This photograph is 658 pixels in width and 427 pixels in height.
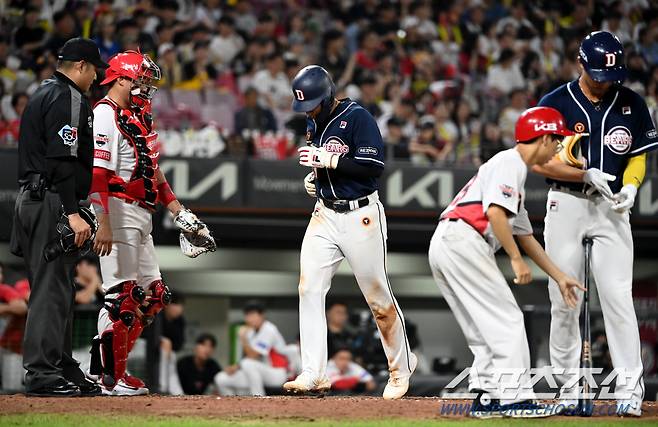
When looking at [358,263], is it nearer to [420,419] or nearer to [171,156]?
[420,419]

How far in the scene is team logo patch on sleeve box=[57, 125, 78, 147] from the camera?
21.3 ft

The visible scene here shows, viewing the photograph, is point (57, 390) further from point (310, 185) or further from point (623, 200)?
point (623, 200)

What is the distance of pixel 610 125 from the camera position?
664 cm

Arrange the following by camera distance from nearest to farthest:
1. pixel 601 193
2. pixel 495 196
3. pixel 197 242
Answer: pixel 495 196 → pixel 601 193 → pixel 197 242

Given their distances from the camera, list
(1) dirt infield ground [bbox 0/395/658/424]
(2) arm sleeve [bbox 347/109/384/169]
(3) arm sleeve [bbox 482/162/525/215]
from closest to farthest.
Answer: (3) arm sleeve [bbox 482/162/525/215], (1) dirt infield ground [bbox 0/395/658/424], (2) arm sleeve [bbox 347/109/384/169]

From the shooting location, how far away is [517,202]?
5.70 meters

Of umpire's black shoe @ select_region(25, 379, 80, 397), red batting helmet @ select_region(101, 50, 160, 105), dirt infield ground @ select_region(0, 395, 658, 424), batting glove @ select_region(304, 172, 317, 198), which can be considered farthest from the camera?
batting glove @ select_region(304, 172, 317, 198)

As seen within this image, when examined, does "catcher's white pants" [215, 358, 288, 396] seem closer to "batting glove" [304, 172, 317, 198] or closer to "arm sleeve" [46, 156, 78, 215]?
"batting glove" [304, 172, 317, 198]

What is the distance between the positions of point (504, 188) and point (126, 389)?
2.78 metres

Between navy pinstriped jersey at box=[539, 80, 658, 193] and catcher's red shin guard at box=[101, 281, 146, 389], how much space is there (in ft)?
8.84

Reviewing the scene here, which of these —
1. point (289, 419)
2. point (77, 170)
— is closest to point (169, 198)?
point (77, 170)

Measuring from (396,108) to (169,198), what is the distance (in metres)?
7.71

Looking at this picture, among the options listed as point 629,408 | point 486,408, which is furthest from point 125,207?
point 629,408

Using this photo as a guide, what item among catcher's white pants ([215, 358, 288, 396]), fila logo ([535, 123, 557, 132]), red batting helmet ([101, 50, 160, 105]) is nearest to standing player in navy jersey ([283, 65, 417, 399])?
red batting helmet ([101, 50, 160, 105])
